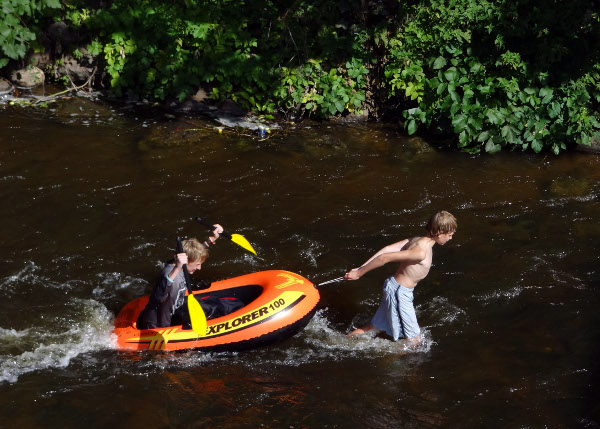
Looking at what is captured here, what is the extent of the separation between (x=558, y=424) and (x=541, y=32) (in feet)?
20.2

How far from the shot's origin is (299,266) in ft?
22.9

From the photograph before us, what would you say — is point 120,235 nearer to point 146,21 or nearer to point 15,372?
point 15,372

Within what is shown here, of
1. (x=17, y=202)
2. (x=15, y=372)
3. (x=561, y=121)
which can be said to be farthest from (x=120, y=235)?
(x=561, y=121)

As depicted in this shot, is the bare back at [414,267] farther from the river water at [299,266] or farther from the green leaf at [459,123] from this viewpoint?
the green leaf at [459,123]

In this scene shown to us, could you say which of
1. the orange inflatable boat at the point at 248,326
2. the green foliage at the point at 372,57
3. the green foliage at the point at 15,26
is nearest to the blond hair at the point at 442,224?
the orange inflatable boat at the point at 248,326

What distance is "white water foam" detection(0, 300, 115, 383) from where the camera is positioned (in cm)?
547

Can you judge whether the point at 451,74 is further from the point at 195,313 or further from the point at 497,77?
the point at 195,313

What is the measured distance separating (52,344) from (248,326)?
62.0 inches

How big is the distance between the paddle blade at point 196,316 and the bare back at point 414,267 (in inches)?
60.1

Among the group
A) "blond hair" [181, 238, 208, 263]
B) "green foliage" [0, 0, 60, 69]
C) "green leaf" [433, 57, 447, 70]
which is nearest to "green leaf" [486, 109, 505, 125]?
"green leaf" [433, 57, 447, 70]

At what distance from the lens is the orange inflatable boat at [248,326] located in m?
5.68

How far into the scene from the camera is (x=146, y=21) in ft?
34.5

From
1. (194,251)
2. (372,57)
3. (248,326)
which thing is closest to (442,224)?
(248,326)

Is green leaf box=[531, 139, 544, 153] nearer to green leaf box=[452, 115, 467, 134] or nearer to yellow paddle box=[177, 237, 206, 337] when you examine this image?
green leaf box=[452, 115, 467, 134]
